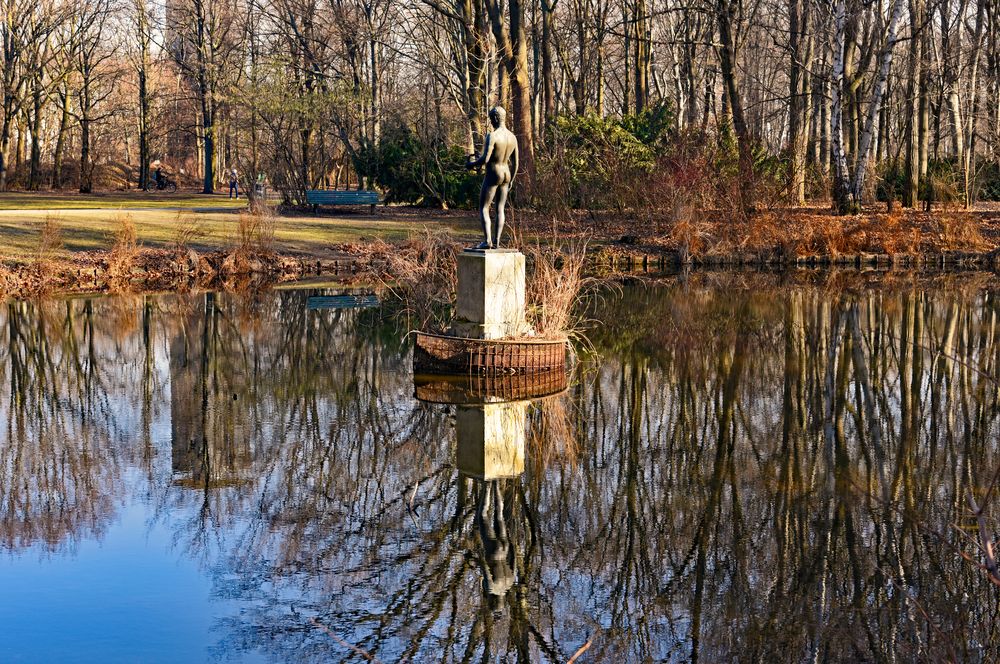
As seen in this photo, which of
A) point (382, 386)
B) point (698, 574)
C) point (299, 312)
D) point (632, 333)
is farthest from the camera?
point (299, 312)

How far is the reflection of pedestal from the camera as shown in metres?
10.5

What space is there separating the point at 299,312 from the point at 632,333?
6.44 meters

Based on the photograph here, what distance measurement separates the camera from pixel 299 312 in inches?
859

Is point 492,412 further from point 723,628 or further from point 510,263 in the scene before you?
point 723,628

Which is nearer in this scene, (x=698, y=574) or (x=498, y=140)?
(x=698, y=574)

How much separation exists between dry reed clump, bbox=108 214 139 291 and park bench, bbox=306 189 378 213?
9.00 meters

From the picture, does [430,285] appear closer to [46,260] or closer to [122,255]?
[122,255]

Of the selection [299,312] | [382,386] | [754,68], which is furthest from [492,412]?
[754,68]

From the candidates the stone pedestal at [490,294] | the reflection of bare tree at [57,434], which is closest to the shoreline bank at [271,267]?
the reflection of bare tree at [57,434]

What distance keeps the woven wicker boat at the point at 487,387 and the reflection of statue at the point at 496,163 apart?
1719 millimetres

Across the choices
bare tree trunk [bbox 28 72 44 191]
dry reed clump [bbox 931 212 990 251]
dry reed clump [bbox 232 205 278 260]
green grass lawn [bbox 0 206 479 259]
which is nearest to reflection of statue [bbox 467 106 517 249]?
green grass lawn [bbox 0 206 479 259]

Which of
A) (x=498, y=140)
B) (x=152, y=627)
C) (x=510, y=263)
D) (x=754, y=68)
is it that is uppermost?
(x=754, y=68)

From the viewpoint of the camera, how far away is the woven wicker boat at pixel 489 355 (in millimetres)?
14875

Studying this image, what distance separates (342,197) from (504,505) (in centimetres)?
2817
